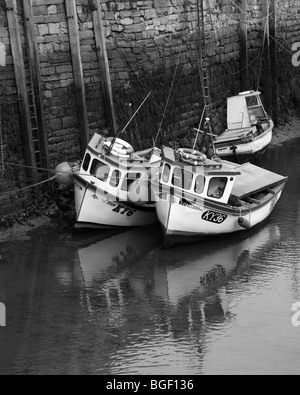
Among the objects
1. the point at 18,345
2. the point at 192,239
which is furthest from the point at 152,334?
the point at 192,239

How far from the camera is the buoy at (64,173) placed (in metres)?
21.7

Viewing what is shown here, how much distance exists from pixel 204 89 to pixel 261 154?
7.45ft

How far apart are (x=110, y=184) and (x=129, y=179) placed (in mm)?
403

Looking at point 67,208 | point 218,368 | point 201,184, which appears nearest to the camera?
point 218,368

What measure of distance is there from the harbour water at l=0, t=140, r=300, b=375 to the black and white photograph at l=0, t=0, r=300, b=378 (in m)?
0.04

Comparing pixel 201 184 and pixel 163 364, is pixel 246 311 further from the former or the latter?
pixel 201 184

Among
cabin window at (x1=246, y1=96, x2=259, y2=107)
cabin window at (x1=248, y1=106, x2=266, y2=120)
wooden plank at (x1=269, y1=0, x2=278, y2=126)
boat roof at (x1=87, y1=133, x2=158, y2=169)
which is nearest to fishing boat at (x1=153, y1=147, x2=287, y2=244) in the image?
boat roof at (x1=87, y1=133, x2=158, y2=169)

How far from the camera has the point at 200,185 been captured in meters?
20.3

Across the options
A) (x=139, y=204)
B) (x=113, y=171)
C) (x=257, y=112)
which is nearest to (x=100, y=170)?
(x=113, y=171)

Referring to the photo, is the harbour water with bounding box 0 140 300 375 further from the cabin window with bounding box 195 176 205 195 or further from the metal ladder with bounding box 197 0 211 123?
the metal ladder with bounding box 197 0 211 123

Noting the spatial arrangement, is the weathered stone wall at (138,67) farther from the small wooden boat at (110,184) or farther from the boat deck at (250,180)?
the boat deck at (250,180)

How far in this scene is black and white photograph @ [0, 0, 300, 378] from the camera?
1625 centimetres

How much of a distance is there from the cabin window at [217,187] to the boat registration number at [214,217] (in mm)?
339

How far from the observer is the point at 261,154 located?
26.7 metres
